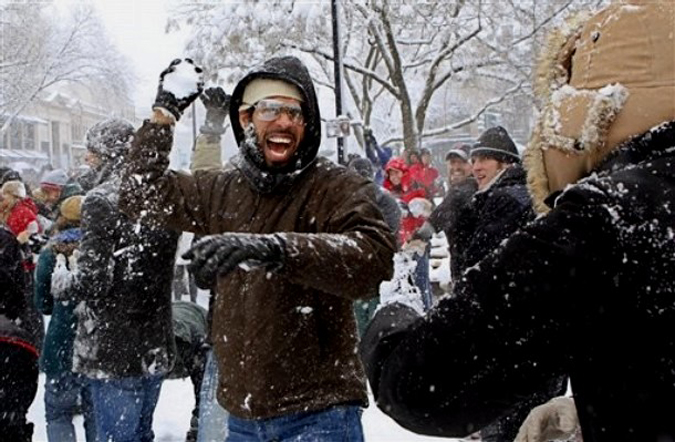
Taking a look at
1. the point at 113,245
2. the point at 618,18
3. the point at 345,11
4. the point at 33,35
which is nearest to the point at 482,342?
the point at 618,18

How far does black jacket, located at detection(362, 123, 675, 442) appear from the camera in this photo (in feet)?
3.92

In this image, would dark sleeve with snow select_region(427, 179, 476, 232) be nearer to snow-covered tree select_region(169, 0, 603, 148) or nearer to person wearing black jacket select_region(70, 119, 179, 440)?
person wearing black jacket select_region(70, 119, 179, 440)

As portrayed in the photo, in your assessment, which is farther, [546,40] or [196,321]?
[196,321]

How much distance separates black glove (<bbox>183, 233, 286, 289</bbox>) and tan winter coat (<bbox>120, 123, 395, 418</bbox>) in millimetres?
114

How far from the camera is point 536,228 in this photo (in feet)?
4.14

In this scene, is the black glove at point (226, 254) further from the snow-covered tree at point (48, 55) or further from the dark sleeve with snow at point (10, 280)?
the snow-covered tree at point (48, 55)

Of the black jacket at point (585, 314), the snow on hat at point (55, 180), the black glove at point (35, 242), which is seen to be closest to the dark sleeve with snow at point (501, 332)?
the black jacket at point (585, 314)

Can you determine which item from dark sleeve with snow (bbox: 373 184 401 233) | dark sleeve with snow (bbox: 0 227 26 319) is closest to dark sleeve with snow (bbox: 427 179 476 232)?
dark sleeve with snow (bbox: 373 184 401 233)

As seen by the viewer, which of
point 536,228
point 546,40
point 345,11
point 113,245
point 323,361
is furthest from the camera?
point 345,11

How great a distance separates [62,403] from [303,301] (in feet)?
8.66

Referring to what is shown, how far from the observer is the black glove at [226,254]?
217 centimetres

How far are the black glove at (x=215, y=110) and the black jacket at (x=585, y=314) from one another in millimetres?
3172

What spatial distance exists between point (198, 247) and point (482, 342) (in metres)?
1.10

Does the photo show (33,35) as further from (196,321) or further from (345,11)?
(196,321)
